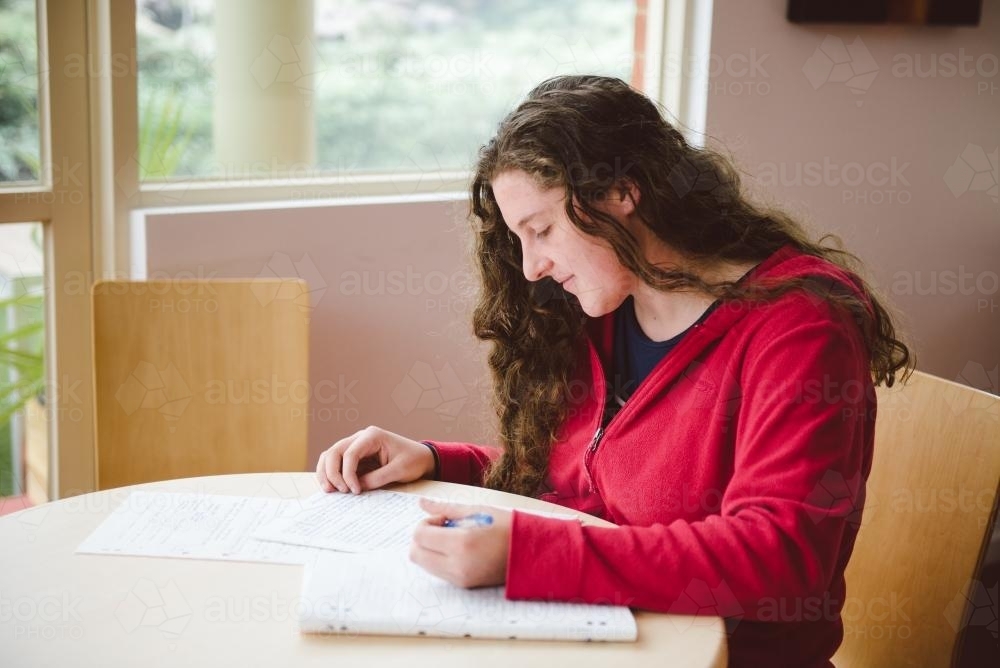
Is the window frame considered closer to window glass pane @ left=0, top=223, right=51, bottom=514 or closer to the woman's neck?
window glass pane @ left=0, top=223, right=51, bottom=514

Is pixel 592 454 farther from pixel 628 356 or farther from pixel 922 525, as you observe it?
pixel 922 525

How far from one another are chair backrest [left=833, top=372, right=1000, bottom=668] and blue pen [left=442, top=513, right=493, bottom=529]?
688 mm

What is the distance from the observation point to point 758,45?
266 cm

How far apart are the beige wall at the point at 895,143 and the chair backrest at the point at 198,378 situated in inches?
53.1

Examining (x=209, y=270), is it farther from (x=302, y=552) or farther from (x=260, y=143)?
(x=302, y=552)

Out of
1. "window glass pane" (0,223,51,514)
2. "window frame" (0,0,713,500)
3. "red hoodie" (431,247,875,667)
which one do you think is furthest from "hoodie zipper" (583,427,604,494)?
"window glass pane" (0,223,51,514)

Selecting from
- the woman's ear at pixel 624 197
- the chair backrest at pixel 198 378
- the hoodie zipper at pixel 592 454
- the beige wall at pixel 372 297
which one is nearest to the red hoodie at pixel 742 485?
the hoodie zipper at pixel 592 454

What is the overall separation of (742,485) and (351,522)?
0.50 metres

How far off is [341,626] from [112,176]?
1.46 m

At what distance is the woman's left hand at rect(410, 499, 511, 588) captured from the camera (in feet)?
3.47

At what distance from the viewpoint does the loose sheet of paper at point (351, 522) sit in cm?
122

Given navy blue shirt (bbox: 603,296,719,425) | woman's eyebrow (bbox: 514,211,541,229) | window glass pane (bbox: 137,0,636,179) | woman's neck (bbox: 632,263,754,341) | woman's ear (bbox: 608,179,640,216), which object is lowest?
navy blue shirt (bbox: 603,296,719,425)

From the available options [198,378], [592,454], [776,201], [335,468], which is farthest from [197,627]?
[776,201]

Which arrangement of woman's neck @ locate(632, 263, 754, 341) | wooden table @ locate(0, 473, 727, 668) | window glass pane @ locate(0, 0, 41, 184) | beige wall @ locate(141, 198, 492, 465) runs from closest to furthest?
1. wooden table @ locate(0, 473, 727, 668)
2. woman's neck @ locate(632, 263, 754, 341)
3. window glass pane @ locate(0, 0, 41, 184)
4. beige wall @ locate(141, 198, 492, 465)
